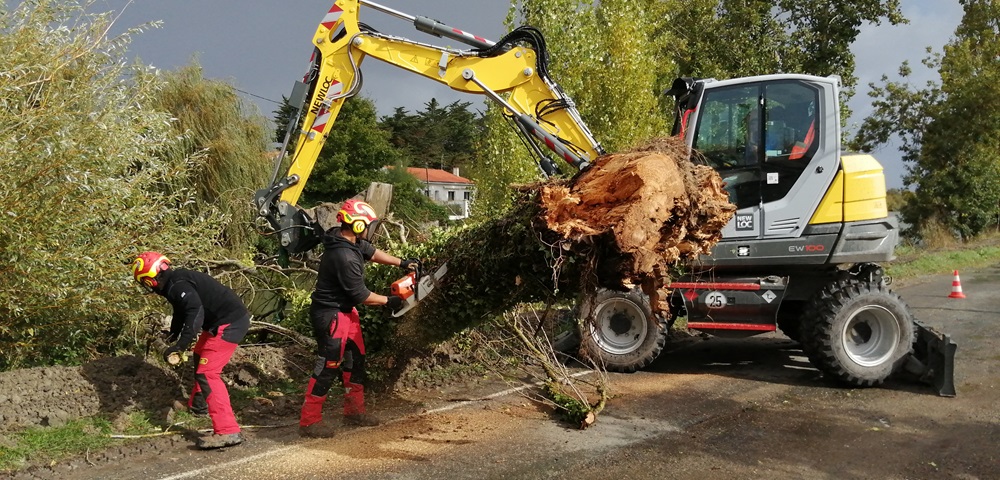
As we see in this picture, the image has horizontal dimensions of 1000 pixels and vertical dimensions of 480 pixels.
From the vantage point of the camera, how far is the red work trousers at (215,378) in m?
5.71

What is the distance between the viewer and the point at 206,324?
237 inches

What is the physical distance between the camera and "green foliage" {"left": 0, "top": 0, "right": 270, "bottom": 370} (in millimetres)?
6148

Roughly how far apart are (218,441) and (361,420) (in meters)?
1.18

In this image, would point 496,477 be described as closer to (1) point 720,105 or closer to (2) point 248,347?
(2) point 248,347

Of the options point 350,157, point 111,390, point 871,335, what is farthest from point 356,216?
point 350,157

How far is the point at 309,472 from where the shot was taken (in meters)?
5.14

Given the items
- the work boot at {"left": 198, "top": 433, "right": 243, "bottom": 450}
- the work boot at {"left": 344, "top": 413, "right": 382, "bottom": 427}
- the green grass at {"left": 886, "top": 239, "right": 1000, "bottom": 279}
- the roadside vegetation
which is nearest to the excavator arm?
the roadside vegetation

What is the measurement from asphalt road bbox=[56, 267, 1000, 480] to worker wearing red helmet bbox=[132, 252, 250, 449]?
0.81 feet

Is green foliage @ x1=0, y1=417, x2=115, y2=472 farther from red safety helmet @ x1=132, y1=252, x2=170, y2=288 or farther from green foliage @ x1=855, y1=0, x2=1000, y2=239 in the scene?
green foliage @ x1=855, y1=0, x2=1000, y2=239

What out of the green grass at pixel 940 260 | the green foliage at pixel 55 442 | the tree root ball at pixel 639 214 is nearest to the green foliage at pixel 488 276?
the tree root ball at pixel 639 214

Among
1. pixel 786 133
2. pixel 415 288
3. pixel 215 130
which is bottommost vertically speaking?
pixel 415 288

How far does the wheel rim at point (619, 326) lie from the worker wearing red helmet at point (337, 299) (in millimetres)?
2750

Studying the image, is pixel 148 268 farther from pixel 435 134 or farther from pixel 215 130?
pixel 435 134

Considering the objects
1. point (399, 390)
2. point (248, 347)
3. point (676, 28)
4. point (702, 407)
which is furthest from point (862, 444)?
point (676, 28)
